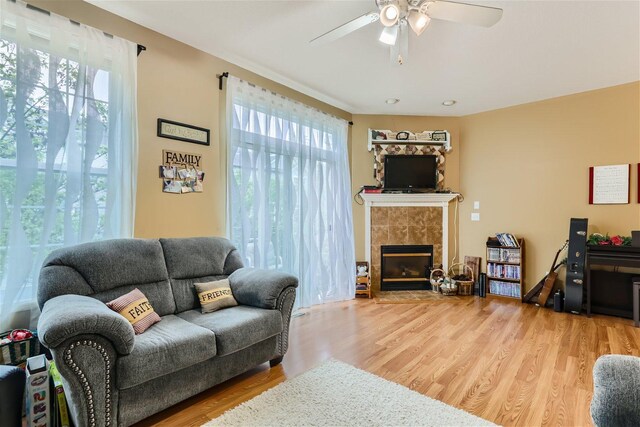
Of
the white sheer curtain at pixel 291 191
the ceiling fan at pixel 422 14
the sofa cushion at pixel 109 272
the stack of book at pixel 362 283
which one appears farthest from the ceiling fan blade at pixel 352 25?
the stack of book at pixel 362 283

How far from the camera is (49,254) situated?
80.3 inches

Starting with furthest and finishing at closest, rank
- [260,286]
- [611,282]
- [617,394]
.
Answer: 1. [611,282]
2. [260,286]
3. [617,394]

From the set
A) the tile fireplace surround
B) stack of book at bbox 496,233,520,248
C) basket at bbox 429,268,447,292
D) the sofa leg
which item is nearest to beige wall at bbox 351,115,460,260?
the tile fireplace surround

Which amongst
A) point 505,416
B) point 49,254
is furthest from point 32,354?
point 505,416

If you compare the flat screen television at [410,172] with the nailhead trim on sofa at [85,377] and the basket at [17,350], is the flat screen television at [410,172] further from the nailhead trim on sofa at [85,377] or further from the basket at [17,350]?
the basket at [17,350]

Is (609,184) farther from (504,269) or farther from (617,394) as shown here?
(617,394)

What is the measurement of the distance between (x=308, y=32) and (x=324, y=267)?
2.69 meters

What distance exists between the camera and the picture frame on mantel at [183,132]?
2732mm

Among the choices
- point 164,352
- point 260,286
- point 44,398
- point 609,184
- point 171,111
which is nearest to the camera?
point 44,398

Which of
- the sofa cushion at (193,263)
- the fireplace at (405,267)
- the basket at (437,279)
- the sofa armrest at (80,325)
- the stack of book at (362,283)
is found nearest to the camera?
the sofa armrest at (80,325)

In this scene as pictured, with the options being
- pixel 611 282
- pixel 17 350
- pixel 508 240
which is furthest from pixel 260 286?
pixel 611 282

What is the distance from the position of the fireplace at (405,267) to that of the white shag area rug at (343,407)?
2.66 metres

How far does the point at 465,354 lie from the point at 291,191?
7.82ft

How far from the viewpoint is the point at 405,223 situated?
15.9 feet
